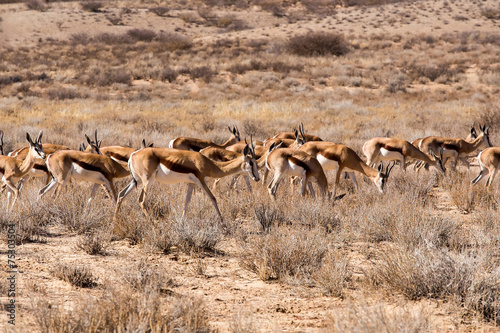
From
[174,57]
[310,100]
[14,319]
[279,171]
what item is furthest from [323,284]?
[174,57]

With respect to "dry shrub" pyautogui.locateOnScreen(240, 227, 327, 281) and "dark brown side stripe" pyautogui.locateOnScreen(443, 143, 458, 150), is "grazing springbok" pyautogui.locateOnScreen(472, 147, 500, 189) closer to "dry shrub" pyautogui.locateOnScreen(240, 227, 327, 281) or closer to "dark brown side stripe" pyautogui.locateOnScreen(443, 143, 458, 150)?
"dark brown side stripe" pyautogui.locateOnScreen(443, 143, 458, 150)

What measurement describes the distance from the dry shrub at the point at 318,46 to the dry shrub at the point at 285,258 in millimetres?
36036

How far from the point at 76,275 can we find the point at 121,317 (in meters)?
1.56

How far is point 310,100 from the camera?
2609 centimetres

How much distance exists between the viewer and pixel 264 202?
828 centimetres

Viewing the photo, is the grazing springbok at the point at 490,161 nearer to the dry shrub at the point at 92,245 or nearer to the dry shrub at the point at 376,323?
the dry shrub at the point at 376,323

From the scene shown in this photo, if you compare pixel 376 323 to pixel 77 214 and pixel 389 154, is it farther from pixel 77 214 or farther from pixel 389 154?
pixel 389 154

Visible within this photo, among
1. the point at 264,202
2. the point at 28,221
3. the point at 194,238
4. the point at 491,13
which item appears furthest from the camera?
the point at 491,13

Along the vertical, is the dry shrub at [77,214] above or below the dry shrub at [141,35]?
above

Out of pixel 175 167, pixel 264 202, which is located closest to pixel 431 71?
pixel 264 202

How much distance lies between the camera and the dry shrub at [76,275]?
513 centimetres

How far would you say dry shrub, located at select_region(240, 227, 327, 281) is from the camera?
18.1 feet

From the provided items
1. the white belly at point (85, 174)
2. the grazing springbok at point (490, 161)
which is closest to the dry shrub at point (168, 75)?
the grazing springbok at point (490, 161)

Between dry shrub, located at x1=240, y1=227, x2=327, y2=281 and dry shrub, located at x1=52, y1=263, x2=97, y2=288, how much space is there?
1.77 m
